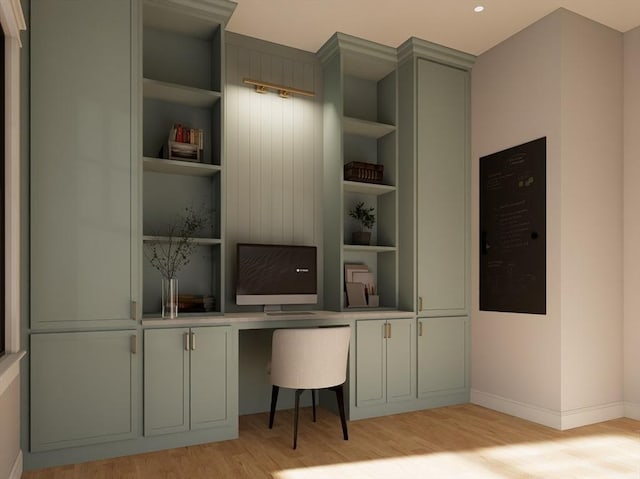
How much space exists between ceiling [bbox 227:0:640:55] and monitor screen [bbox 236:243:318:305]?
171 centimetres

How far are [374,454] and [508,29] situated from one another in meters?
3.33

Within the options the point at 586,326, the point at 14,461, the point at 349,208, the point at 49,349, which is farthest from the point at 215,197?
the point at 586,326

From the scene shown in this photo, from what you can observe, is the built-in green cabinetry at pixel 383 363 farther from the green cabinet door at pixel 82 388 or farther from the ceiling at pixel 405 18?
the ceiling at pixel 405 18

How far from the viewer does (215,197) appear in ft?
12.4

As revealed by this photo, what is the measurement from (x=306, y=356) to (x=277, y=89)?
2.26 metres

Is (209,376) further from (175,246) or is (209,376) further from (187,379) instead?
(175,246)

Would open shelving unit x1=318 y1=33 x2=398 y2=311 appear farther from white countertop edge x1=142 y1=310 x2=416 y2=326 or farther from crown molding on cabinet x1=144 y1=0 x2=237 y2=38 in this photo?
crown molding on cabinet x1=144 y1=0 x2=237 y2=38

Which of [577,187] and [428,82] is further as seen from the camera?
[428,82]

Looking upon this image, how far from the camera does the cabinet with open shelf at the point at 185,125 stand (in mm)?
3562

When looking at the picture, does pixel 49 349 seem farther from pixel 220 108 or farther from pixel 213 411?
pixel 220 108

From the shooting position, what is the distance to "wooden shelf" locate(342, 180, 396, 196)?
413 cm

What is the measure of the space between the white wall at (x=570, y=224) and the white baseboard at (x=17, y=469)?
11.0ft

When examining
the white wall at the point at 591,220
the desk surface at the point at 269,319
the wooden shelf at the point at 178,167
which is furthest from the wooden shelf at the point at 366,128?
the desk surface at the point at 269,319

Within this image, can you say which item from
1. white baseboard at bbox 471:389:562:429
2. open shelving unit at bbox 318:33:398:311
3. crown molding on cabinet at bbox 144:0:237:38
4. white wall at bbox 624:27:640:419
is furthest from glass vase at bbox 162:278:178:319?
white wall at bbox 624:27:640:419
